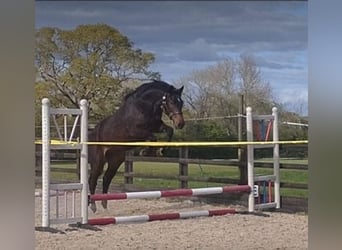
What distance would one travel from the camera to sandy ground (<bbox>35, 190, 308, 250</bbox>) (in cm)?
370

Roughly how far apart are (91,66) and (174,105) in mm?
904

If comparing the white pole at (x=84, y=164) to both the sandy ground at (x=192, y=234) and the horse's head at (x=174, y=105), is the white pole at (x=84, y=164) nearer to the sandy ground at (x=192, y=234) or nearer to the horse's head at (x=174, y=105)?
the sandy ground at (x=192, y=234)

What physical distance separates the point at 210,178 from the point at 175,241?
6.51ft

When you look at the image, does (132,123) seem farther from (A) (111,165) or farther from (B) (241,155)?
(B) (241,155)

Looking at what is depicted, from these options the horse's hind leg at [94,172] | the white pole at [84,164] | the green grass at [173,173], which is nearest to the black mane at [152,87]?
the horse's hind leg at [94,172]

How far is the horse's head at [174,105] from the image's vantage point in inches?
210

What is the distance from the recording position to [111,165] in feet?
19.1

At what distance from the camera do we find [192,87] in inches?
216

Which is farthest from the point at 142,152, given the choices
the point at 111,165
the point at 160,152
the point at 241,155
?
the point at 241,155

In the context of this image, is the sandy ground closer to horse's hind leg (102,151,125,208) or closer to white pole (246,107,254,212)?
white pole (246,107,254,212)

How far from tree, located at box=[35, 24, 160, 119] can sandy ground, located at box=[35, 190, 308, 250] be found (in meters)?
1.03

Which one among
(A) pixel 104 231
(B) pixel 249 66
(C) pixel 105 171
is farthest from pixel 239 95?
(A) pixel 104 231

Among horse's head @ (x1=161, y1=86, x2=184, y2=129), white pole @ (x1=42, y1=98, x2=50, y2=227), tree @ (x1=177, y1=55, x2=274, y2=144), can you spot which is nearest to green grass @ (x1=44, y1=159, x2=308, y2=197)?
tree @ (x1=177, y1=55, x2=274, y2=144)

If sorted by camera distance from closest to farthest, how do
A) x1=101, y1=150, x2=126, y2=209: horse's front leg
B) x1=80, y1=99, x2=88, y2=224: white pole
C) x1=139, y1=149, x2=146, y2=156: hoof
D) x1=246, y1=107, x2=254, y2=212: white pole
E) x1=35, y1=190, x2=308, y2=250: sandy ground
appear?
x1=35, y1=190, x2=308, y2=250: sandy ground → x1=80, y1=99, x2=88, y2=224: white pole → x1=246, y1=107, x2=254, y2=212: white pole → x1=101, y1=150, x2=126, y2=209: horse's front leg → x1=139, y1=149, x2=146, y2=156: hoof
